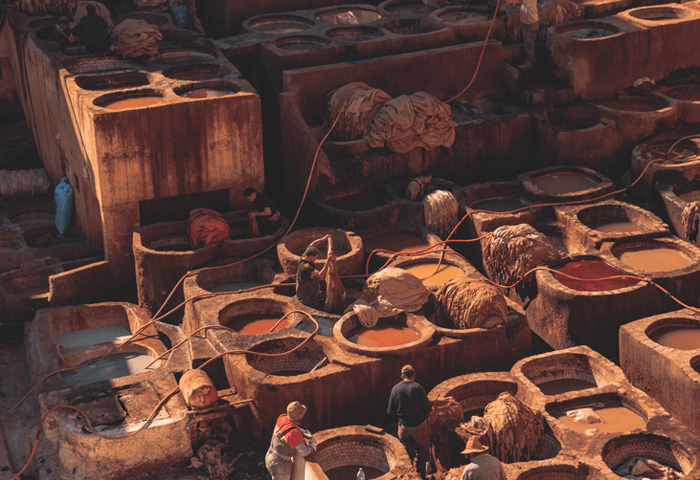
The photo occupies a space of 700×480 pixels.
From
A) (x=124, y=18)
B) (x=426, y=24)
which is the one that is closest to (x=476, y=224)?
(x=426, y=24)

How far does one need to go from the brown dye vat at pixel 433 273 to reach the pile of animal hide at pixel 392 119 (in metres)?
2.84

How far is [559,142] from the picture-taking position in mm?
19844

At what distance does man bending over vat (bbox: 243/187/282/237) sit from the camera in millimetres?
17703

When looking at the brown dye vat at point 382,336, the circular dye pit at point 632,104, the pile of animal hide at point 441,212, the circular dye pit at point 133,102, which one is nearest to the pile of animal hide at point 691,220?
the circular dye pit at point 632,104

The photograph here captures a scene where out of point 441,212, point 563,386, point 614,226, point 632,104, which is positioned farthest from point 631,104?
point 563,386

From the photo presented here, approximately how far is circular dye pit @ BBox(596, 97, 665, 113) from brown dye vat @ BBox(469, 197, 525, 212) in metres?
3.33

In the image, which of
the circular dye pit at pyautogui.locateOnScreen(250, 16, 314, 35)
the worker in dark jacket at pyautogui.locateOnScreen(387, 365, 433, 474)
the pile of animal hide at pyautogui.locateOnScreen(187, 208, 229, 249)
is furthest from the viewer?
the circular dye pit at pyautogui.locateOnScreen(250, 16, 314, 35)

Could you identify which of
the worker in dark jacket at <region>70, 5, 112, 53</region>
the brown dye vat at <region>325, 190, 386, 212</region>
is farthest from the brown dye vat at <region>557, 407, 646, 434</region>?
the worker in dark jacket at <region>70, 5, 112, 53</region>

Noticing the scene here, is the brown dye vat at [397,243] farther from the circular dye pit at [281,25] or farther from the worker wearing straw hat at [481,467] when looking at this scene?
the worker wearing straw hat at [481,467]

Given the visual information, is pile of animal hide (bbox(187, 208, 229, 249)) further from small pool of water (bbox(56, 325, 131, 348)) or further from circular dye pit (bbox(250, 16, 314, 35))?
circular dye pit (bbox(250, 16, 314, 35))

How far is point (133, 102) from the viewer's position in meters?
18.0

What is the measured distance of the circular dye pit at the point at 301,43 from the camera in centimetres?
2095

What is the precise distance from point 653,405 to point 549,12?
1067 cm

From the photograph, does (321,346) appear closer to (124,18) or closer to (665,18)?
(124,18)
